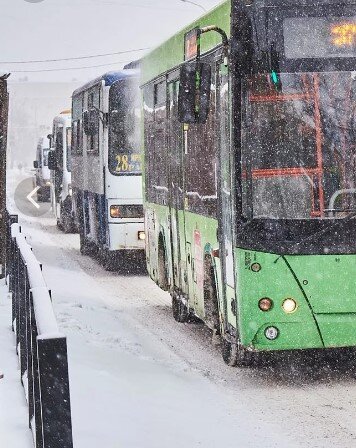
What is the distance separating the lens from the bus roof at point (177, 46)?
9.97 meters

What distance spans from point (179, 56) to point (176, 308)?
2938 millimetres

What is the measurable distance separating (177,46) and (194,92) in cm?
295

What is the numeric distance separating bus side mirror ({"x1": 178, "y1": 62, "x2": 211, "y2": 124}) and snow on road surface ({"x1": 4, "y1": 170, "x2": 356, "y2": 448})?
84.9 inches

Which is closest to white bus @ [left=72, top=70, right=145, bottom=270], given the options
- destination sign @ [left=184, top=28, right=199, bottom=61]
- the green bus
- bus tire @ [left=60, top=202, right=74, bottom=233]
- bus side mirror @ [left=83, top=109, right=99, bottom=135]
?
bus side mirror @ [left=83, top=109, right=99, bottom=135]

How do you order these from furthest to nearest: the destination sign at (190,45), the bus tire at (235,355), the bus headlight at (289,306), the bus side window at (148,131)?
the bus side window at (148,131), the destination sign at (190,45), the bus tire at (235,355), the bus headlight at (289,306)

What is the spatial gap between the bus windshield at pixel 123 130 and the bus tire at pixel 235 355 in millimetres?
8751

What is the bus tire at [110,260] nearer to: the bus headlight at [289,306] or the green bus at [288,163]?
the green bus at [288,163]

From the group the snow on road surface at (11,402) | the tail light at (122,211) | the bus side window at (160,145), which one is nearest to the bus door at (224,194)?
the snow on road surface at (11,402)

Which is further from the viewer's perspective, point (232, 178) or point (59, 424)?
point (232, 178)

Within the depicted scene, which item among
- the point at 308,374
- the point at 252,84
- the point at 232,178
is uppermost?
the point at 252,84

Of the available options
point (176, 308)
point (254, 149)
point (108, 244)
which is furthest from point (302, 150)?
point (108, 244)

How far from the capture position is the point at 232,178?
31.3 ft

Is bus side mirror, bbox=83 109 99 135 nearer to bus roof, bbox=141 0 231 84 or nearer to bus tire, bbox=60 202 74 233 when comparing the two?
bus roof, bbox=141 0 231 84

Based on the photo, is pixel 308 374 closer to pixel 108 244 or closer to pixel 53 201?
pixel 108 244
